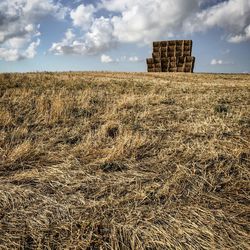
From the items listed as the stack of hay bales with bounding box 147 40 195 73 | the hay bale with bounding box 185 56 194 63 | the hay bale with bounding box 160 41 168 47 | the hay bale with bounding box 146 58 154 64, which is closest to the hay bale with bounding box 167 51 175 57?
the stack of hay bales with bounding box 147 40 195 73

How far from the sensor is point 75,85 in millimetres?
9578

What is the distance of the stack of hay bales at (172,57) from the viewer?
71.9 ft

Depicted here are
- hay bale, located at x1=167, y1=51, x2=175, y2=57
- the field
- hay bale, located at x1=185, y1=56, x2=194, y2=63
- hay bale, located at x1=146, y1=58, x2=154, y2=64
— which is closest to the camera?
the field

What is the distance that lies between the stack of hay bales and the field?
16420mm

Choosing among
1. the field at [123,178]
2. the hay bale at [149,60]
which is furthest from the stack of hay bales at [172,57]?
the field at [123,178]

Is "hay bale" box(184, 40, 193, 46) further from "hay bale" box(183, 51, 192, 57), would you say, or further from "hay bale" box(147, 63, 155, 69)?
"hay bale" box(147, 63, 155, 69)

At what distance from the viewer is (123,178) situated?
337cm

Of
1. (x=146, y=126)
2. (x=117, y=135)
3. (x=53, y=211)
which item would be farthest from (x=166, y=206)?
(x=146, y=126)

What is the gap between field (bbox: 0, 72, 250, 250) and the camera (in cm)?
243

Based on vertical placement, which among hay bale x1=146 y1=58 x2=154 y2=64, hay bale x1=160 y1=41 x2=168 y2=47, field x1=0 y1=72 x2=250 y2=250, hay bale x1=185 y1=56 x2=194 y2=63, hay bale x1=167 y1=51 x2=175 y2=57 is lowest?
field x1=0 y1=72 x2=250 y2=250

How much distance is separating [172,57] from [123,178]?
19943mm

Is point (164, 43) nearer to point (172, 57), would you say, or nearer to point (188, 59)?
point (172, 57)

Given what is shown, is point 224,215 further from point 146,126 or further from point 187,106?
point 187,106

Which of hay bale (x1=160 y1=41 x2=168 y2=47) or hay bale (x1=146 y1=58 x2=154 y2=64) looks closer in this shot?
hay bale (x1=160 y1=41 x2=168 y2=47)
